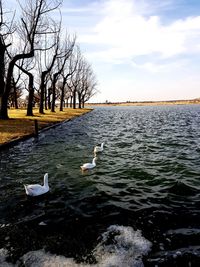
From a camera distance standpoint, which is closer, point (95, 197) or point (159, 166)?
point (95, 197)

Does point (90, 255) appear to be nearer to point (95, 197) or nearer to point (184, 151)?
point (95, 197)

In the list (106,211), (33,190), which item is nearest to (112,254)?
(106,211)

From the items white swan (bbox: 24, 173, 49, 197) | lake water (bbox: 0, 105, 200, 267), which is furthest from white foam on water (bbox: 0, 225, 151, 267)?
white swan (bbox: 24, 173, 49, 197)

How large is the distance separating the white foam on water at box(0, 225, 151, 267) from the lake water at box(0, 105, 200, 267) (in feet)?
0.06

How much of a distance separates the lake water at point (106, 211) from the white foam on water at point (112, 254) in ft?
0.06

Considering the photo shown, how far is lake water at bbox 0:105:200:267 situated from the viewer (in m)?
6.04

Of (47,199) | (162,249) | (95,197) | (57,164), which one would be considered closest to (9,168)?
(57,164)

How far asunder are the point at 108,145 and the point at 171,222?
1270 centimetres

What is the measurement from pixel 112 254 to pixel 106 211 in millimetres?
2222

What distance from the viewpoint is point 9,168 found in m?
12.9

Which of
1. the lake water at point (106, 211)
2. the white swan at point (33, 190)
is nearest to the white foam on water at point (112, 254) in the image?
the lake water at point (106, 211)

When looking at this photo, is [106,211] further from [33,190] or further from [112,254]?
[33,190]

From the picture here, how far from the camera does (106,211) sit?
26.8 feet

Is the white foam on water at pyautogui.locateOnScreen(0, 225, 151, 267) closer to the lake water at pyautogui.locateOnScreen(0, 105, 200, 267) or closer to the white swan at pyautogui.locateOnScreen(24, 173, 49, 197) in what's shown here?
the lake water at pyautogui.locateOnScreen(0, 105, 200, 267)
